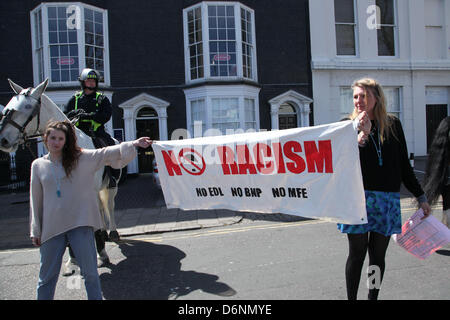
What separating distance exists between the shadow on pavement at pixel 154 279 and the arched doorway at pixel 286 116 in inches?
430

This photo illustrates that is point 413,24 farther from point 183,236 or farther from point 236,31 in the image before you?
point 183,236

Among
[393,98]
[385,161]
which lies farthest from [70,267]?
[393,98]

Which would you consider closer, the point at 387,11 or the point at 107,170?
the point at 107,170

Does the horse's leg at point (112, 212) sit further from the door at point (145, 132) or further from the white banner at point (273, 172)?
the door at point (145, 132)

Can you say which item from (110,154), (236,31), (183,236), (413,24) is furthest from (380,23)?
(110,154)

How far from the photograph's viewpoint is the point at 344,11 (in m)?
15.3

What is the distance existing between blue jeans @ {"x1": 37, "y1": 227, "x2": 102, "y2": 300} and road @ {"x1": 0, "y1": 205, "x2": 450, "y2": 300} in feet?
3.02

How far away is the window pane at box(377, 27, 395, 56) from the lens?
15633mm

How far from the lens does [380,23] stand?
1556 cm

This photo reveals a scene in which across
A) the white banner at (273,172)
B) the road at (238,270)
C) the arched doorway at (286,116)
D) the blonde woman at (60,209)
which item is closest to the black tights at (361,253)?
the white banner at (273,172)

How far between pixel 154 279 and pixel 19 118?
257cm

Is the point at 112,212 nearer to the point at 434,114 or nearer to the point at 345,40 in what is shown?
the point at 345,40

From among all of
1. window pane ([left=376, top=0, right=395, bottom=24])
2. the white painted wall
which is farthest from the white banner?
window pane ([left=376, top=0, right=395, bottom=24])

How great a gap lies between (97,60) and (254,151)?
12.2 meters
